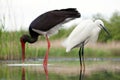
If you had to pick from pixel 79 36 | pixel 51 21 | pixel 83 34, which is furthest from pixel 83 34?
pixel 51 21

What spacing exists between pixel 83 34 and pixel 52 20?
5.69ft

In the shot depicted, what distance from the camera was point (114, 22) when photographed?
33.2 m

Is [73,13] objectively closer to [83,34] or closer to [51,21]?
[51,21]

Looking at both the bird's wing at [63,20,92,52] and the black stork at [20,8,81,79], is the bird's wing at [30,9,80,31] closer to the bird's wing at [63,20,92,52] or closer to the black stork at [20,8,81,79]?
the black stork at [20,8,81,79]

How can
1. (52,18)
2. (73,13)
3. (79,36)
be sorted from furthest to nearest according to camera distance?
(52,18) < (73,13) < (79,36)

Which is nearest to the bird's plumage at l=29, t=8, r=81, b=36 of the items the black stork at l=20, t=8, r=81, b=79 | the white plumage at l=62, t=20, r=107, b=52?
the black stork at l=20, t=8, r=81, b=79

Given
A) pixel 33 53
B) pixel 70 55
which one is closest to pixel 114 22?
pixel 70 55

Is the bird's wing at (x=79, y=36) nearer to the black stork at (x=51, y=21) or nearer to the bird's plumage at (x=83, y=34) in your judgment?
the bird's plumage at (x=83, y=34)

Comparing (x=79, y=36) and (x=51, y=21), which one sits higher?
(x=51, y=21)

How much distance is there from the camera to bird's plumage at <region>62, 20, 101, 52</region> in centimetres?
1434

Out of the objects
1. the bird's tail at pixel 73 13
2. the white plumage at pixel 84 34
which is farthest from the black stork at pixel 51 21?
the white plumage at pixel 84 34

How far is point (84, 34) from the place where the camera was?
14.4 meters

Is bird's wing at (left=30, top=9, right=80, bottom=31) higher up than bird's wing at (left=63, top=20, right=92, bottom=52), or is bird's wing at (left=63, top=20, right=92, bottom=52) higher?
bird's wing at (left=30, top=9, right=80, bottom=31)

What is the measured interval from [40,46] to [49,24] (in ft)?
22.8
